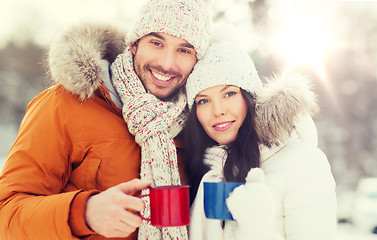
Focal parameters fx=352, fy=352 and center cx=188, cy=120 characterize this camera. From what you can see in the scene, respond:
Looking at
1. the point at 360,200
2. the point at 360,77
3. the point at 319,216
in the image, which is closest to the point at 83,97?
the point at 319,216

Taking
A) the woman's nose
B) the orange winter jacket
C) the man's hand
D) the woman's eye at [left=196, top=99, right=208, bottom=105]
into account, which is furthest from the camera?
the woman's eye at [left=196, top=99, right=208, bottom=105]

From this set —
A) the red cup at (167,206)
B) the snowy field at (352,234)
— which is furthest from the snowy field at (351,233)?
the red cup at (167,206)

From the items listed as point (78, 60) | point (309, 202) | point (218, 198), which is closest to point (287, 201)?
point (309, 202)

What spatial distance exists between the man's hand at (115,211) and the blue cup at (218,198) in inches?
9.3

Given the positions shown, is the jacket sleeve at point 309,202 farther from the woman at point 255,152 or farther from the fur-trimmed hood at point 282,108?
the fur-trimmed hood at point 282,108

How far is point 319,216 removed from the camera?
4.83ft

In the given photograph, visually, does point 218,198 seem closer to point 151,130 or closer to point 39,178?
point 151,130

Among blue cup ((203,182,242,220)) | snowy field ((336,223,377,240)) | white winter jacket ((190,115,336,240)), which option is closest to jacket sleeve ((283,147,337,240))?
white winter jacket ((190,115,336,240))

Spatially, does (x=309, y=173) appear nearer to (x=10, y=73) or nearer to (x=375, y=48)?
(x=10, y=73)

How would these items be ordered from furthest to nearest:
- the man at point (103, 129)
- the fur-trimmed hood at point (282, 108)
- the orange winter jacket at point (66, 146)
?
the fur-trimmed hood at point (282, 108), the orange winter jacket at point (66, 146), the man at point (103, 129)

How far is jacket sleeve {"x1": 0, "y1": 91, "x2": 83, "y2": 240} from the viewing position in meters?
1.30

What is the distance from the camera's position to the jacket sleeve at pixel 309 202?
57.8 inches

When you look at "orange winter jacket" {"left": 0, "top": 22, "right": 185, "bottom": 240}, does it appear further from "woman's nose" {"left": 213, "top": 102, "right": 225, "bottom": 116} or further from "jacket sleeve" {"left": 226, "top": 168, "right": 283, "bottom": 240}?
"jacket sleeve" {"left": 226, "top": 168, "right": 283, "bottom": 240}

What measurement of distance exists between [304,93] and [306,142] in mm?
241
